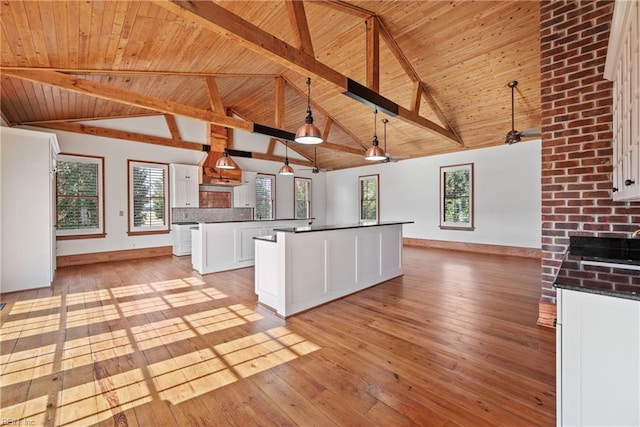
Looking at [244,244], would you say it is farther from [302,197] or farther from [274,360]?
[302,197]

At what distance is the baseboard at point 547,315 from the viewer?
2.75m

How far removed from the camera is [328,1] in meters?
3.78

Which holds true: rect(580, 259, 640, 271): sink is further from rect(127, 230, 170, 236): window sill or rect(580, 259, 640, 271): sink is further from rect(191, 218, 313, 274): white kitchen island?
rect(127, 230, 170, 236): window sill

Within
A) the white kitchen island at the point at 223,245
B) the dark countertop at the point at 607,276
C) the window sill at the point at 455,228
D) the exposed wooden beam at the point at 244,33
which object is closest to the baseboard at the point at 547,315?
the dark countertop at the point at 607,276

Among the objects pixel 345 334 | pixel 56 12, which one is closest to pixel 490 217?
pixel 345 334

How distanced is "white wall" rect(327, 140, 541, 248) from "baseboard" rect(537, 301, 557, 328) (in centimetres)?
463

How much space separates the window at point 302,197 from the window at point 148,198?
4536mm

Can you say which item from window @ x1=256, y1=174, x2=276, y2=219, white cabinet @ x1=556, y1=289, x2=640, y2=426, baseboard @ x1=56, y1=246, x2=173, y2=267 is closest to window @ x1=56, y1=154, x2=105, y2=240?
baseboard @ x1=56, y1=246, x2=173, y2=267

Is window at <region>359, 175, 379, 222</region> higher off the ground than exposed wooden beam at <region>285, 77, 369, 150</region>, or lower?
lower

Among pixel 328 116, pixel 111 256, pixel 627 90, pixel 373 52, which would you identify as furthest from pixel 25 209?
pixel 627 90

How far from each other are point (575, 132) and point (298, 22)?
302 centimetres

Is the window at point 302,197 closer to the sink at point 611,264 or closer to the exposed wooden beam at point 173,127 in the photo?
the exposed wooden beam at point 173,127

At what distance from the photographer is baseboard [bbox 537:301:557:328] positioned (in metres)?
2.75

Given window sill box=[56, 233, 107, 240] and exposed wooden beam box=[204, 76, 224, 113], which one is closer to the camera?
exposed wooden beam box=[204, 76, 224, 113]
